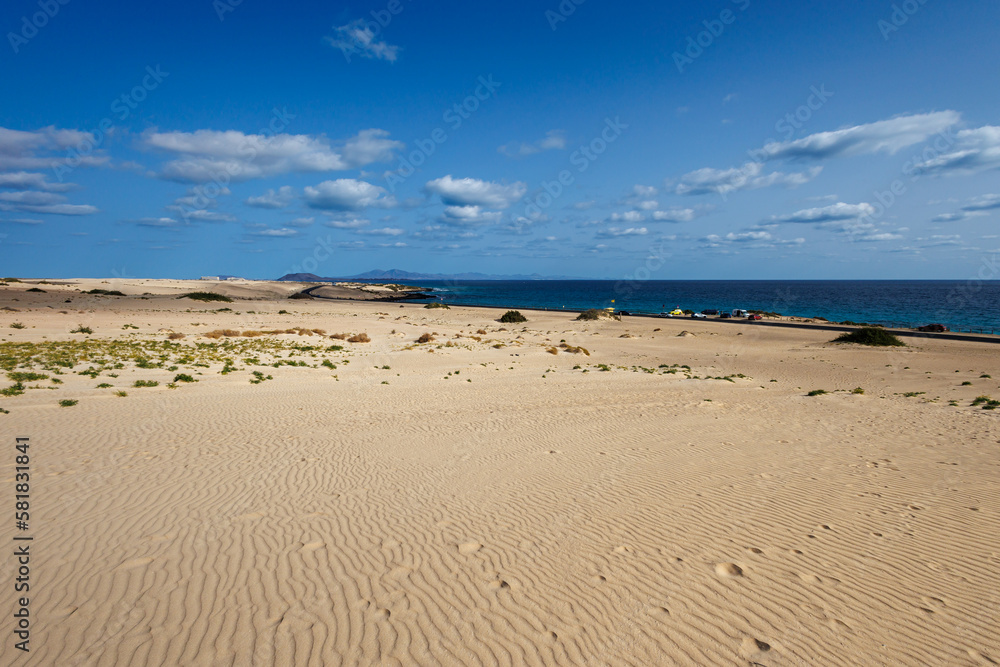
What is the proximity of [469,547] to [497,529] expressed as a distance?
2.18 ft

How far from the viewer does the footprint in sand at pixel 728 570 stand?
18.5 feet

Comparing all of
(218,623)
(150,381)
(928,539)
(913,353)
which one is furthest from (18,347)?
(913,353)

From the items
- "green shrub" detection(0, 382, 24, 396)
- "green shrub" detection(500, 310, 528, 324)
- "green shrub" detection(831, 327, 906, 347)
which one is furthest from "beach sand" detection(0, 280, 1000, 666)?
"green shrub" detection(500, 310, 528, 324)

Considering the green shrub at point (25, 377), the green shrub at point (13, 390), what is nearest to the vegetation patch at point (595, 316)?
the green shrub at point (25, 377)

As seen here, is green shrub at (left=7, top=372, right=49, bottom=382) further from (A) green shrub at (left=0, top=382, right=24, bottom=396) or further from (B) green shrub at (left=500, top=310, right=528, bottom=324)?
(B) green shrub at (left=500, top=310, right=528, bottom=324)

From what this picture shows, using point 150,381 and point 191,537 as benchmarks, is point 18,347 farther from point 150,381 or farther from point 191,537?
point 191,537

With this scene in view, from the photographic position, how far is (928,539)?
6637mm

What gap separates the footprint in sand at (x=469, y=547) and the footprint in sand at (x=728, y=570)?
2.91m

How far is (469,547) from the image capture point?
6262 mm

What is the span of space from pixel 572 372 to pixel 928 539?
16.4 metres

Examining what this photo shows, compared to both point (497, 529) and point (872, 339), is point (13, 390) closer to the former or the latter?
point (497, 529)

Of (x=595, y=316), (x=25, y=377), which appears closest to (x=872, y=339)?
(x=595, y=316)

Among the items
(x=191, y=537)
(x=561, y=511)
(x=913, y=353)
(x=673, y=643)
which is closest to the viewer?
(x=673, y=643)

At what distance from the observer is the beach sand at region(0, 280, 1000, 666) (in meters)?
4.50
